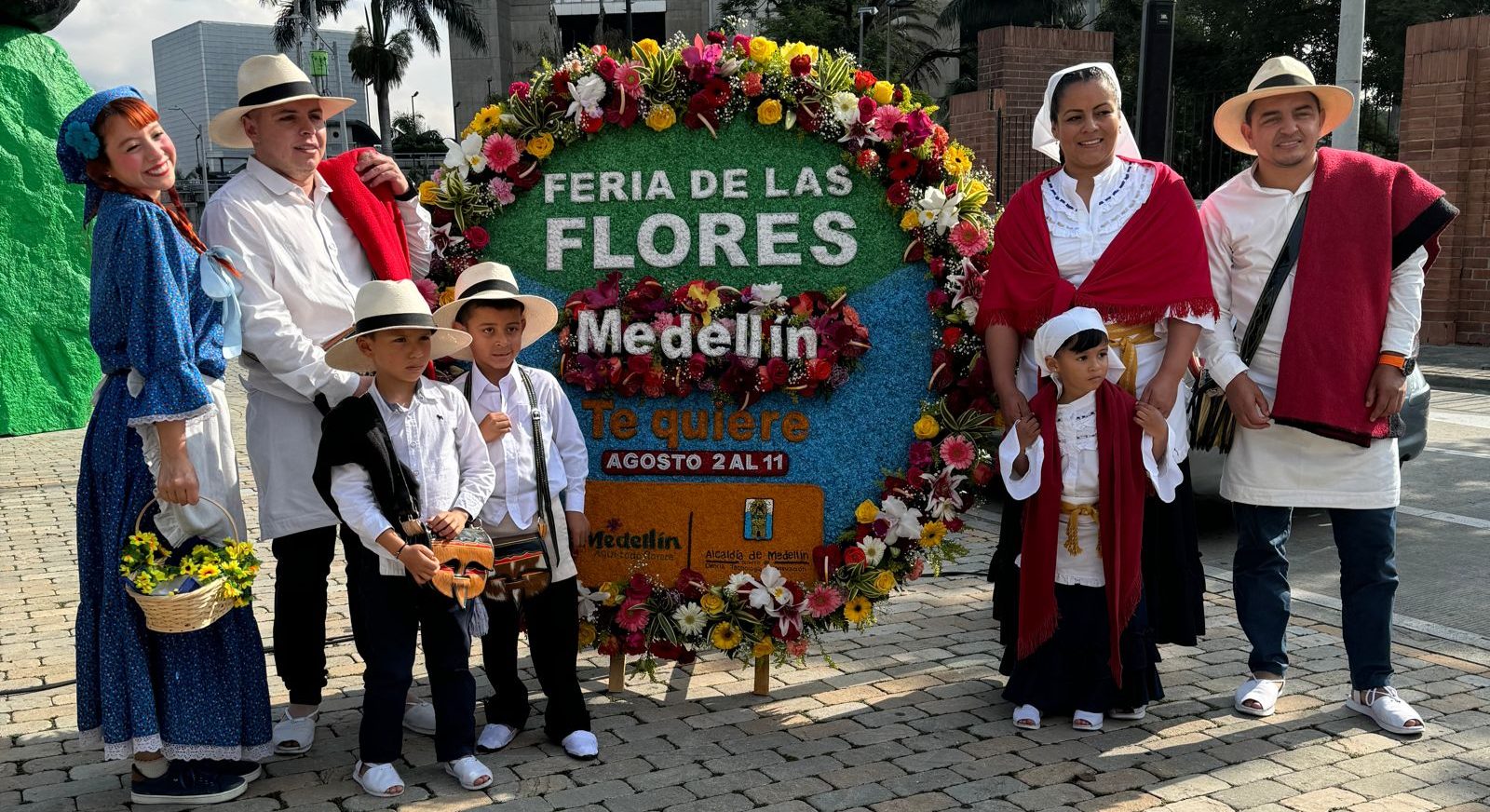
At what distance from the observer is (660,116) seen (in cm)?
429

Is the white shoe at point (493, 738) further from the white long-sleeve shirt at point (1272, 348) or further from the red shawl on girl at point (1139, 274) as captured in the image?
the white long-sleeve shirt at point (1272, 348)

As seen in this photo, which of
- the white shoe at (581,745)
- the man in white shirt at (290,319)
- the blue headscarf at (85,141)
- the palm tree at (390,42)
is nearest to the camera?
the blue headscarf at (85,141)

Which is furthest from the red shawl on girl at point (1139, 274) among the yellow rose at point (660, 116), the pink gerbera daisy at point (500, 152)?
the pink gerbera daisy at point (500, 152)

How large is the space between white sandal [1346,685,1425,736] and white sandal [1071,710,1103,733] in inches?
35.0

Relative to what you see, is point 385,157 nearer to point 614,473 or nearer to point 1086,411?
point 614,473

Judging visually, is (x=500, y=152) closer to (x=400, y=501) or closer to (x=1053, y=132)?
(x=400, y=501)

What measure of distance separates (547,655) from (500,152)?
1698 millimetres

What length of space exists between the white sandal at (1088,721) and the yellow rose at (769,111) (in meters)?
2.21

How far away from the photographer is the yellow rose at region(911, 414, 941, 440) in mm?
4227

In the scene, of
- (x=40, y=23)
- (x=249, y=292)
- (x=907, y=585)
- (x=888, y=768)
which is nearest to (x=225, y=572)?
(x=249, y=292)

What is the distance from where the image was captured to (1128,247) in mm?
3982

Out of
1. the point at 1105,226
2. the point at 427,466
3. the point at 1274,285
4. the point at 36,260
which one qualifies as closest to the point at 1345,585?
the point at 1274,285

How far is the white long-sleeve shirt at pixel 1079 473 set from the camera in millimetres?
4016

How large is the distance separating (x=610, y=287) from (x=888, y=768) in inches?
71.1
